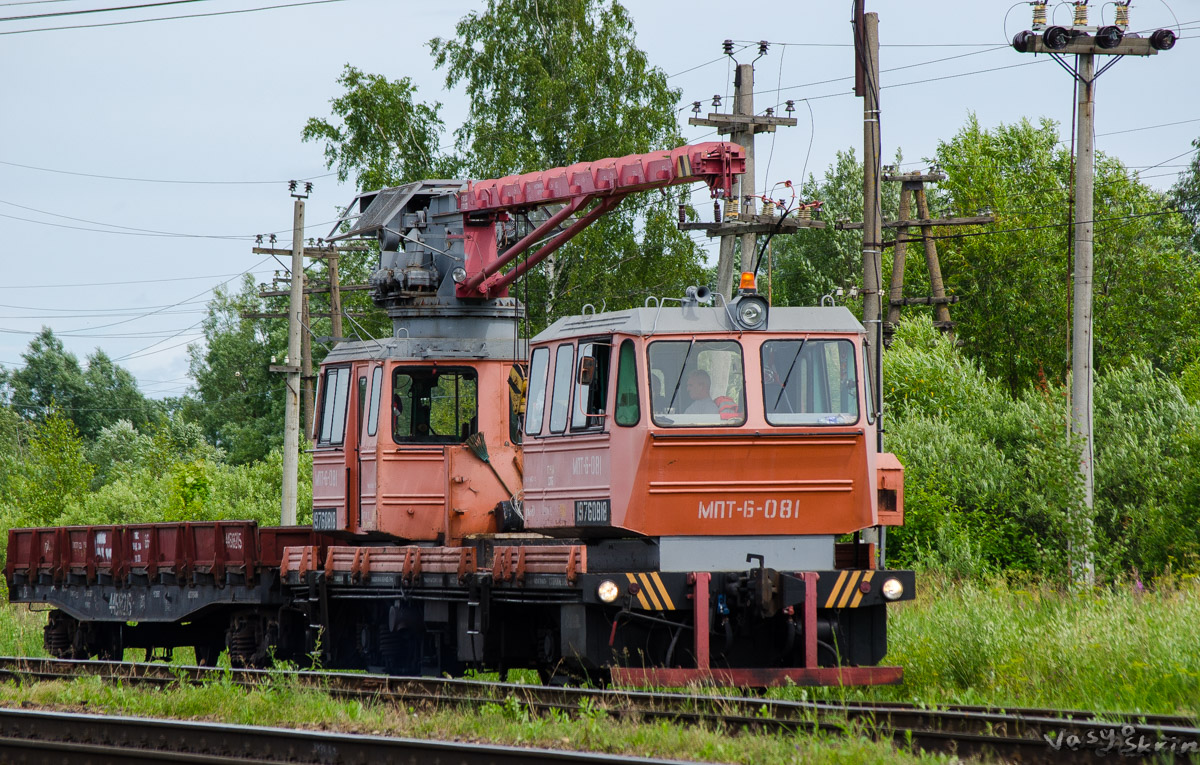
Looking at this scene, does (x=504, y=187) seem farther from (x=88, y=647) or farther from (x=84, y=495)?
(x=84, y=495)

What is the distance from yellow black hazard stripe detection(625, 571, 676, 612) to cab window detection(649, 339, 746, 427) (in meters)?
1.25

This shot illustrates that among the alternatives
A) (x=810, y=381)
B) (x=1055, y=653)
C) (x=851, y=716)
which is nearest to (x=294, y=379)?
(x=810, y=381)

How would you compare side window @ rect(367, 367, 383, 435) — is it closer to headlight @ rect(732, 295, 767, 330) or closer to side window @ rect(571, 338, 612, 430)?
side window @ rect(571, 338, 612, 430)

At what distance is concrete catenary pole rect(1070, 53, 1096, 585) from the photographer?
17.9 m

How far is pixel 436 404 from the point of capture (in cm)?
1538

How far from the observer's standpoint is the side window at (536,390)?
12758 mm

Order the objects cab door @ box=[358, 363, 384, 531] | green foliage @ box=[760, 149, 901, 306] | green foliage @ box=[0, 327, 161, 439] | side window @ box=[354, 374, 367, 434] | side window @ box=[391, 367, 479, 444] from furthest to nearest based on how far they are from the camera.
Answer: green foliage @ box=[0, 327, 161, 439], green foliage @ box=[760, 149, 901, 306], side window @ box=[354, 374, 367, 434], side window @ box=[391, 367, 479, 444], cab door @ box=[358, 363, 384, 531]

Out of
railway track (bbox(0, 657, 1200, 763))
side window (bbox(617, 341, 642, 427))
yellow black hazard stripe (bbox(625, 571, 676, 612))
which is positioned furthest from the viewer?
side window (bbox(617, 341, 642, 427))

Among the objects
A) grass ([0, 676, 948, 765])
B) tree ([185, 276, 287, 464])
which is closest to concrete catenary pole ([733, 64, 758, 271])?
grass ([0, 676, 948, 765])

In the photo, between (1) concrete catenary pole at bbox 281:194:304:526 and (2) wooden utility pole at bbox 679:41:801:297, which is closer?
(2) wooden utility pole at bbox 679:41:801:297

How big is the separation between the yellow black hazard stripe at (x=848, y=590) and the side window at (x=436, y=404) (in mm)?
5201

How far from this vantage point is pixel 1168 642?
11422mm

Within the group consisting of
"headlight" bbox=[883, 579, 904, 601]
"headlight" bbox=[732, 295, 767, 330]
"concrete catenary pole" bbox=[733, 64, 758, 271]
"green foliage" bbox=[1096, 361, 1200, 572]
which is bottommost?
"headlight" bbox=[883, 579, 904, 601]

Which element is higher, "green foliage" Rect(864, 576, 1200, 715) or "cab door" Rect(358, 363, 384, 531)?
"cab door" Rect(358, 363, 384, 531)
